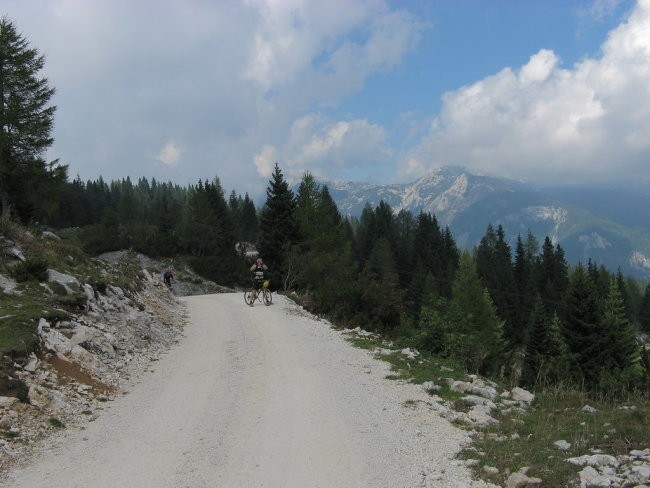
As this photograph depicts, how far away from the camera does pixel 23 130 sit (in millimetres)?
33125

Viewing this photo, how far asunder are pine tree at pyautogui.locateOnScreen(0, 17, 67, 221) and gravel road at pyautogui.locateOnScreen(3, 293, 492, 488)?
27.7 metres

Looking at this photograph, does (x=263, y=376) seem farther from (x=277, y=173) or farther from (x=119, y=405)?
(x=277, y=173)

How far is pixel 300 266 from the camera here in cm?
4384

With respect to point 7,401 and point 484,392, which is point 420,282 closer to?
point 484,392

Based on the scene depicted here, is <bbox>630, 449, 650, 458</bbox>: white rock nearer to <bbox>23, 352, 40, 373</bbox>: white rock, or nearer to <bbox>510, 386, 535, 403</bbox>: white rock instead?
<bbox>510, 386, 535, 403</bbox>: white rock

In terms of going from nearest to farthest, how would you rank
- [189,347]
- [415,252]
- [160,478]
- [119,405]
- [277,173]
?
1. [160,478]
2. [119,405]
3. [189,347]
4. [277,173]
5. [415,252]

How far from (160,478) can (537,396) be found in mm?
8318

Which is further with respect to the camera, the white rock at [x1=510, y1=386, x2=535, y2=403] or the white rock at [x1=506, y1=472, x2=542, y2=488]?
the white rock at [x1=510, y1=386, x2=535, y2=403]

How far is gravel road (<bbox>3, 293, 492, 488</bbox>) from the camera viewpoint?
246 inches

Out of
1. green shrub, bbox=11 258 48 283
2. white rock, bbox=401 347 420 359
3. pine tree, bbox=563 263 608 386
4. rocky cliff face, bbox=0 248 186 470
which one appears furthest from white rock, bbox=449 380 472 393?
pine tree, bbox=563 263 608 386

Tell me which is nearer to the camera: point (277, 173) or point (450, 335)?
point (450, 335)

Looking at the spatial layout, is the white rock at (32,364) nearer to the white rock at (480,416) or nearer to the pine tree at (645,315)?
the white rock at (480,416)

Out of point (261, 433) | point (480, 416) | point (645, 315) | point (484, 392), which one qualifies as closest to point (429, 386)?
point (484, 392)

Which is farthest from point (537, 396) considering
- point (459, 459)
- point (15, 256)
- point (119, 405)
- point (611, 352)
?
point (611, 352)
